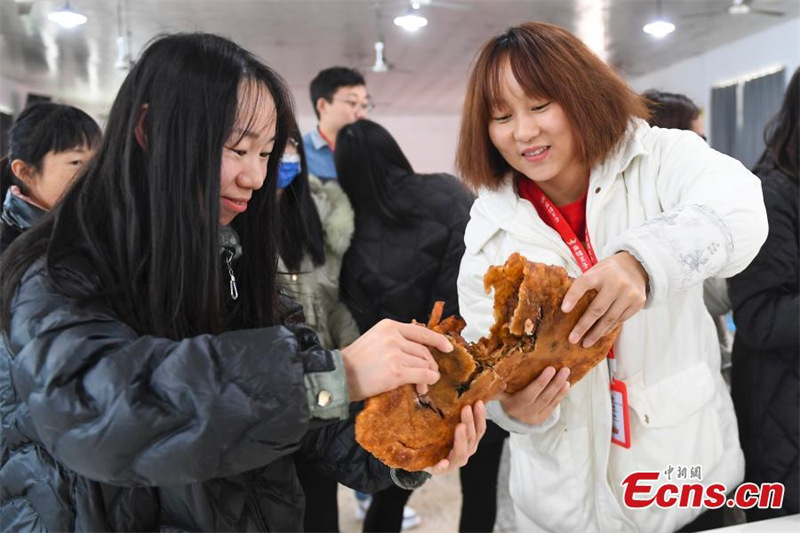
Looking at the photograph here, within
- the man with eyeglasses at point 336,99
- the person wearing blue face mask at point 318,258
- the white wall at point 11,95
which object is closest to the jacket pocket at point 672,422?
the person wearing blue face mask at point 318,258

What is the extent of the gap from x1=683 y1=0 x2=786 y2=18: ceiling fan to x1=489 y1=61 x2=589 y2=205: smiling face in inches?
191

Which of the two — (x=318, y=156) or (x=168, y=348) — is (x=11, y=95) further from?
(x=168, y=348)

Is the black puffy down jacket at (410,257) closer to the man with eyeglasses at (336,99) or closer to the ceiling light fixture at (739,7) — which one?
the man with eyeglasses at (336,99)

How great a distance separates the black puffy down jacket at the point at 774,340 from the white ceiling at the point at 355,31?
3728 millimetres

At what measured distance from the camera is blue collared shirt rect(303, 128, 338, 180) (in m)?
2.17

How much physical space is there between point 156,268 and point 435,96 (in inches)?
314

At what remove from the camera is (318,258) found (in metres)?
1.45

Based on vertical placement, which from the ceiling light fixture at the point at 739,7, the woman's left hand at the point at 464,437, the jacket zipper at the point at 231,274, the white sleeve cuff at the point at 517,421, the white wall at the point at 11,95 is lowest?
the white sleeve cuff at the point at 517,421

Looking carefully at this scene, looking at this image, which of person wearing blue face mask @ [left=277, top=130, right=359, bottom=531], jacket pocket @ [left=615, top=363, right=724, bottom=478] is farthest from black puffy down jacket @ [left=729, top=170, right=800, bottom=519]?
person wearing blue face mask @ [left=277, top=130, right=359, bottom=531]

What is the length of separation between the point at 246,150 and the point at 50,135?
3.08ft

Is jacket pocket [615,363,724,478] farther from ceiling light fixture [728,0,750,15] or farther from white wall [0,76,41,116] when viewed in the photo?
white wall [0,76,41,116]

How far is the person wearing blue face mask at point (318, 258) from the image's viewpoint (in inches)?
50.8

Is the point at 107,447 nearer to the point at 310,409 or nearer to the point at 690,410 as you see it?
the point at 310,409

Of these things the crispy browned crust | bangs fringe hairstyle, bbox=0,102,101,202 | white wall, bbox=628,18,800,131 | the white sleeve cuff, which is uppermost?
white wall, bbox=628,18,800,131
